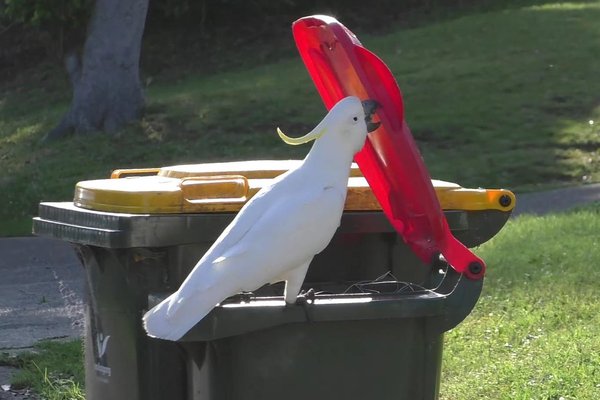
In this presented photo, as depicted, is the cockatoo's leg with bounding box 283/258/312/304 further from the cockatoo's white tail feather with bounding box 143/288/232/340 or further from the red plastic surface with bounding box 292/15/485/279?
the red plastic surface with bounding box 292/15/485/279

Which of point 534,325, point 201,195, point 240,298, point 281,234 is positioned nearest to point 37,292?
point 534,325

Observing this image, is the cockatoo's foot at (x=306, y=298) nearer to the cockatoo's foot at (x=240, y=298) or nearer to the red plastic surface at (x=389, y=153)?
the cockatoo's foot at (x=240, y=298)

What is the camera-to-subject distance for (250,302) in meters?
3.48

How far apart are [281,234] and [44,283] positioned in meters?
5.41

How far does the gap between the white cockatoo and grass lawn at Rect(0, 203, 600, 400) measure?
1.88 meters

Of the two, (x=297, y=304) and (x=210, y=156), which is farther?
(x=210, y=156)

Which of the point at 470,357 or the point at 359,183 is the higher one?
the point at 359,183

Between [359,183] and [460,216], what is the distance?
38cm

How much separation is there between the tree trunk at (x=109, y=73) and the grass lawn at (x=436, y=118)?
1.06 feet

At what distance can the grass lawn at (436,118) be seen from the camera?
12.2 m

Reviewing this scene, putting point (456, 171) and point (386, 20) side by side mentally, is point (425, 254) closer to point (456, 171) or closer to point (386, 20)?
point (456, 171)

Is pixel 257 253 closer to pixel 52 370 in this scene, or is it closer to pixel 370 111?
pixel 370 111

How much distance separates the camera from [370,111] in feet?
11.8

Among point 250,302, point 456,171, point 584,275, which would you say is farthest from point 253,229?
point 456,171
